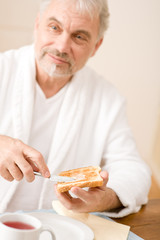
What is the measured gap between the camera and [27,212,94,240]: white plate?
98 centimetres

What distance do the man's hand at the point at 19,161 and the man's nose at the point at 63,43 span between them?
72cm

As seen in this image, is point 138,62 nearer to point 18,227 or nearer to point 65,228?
point 65,228

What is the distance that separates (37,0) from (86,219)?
2551mm

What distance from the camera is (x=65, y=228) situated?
1.03 meters

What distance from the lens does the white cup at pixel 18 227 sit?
743 millimetres

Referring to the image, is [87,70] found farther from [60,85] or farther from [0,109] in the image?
[0,109]

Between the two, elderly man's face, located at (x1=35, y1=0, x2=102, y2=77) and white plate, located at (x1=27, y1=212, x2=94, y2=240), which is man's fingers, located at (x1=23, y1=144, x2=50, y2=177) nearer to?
white plate, located at (x1=27, y1=212, x2=94, y2=240)

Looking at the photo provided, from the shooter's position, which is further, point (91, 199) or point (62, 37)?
point (62, 37)

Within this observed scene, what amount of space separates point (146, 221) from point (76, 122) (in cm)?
78

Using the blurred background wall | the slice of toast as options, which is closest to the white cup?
the slice of toast

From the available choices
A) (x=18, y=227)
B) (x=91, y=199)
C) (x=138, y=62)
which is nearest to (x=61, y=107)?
(x=91, y=199)

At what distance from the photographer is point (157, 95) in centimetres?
436

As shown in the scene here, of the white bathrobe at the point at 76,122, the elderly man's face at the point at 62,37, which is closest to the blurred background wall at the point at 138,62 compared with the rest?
the white bathrobe at the point at 76,122

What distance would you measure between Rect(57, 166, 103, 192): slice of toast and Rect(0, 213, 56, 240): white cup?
0.25 metres
